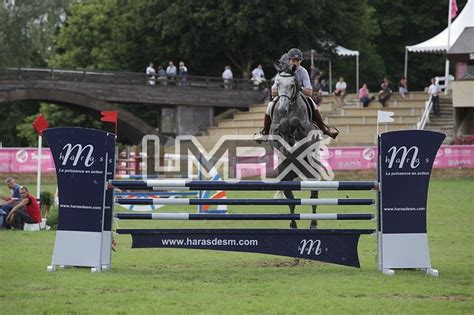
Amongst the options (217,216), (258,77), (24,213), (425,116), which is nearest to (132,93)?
(258,77)

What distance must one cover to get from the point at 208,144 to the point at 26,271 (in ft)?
121

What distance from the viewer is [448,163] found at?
38469mm

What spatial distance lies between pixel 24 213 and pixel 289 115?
7.89 meters

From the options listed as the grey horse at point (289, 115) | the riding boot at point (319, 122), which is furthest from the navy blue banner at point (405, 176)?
the riding boot at point (319, 122)

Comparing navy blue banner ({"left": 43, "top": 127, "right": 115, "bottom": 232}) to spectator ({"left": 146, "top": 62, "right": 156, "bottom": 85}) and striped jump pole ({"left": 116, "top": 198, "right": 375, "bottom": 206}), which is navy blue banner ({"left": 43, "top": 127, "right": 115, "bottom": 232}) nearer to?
striped jump pole ({"left": 116, "top": 198, "right": 375, "bottom": 206})

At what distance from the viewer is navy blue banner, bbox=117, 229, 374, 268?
12.2m

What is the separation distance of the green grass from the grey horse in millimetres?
1801

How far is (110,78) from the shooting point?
5347cm

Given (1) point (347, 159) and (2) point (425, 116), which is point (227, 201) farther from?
(2) point (425, 116)

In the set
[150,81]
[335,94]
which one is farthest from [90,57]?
[335,94]

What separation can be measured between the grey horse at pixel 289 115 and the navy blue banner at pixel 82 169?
335cm

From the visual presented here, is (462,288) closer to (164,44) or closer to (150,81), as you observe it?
(150,81)

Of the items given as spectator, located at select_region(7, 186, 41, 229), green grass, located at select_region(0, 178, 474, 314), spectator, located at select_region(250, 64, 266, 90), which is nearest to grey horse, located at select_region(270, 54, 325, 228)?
green grass, located at select_region(0, 178, 474, 314)

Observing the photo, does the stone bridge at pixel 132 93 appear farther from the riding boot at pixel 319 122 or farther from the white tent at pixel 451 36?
the riding boot at pixel 319 122
